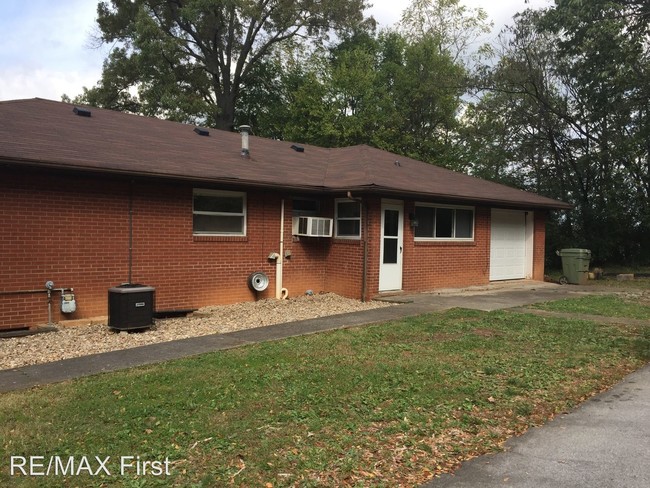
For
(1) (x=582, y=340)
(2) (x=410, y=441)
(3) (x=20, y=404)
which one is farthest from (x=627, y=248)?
(3) (x=20, y=404)

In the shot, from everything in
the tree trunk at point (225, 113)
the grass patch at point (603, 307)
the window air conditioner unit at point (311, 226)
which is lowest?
the grass patch at point (603, 307)

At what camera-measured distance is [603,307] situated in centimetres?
1110

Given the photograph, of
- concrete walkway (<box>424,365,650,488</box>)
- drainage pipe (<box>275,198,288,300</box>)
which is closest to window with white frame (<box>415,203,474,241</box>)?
drainage pipe (<box>275,198,288,300</box>)

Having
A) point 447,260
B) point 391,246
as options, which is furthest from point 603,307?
point 391,246

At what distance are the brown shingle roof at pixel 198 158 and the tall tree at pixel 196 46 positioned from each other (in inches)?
546

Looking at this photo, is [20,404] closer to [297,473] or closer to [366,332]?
[297,473]

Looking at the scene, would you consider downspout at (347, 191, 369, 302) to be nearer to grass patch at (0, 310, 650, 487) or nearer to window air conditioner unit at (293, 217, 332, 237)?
window air conditioner unit at (293, 217, 332, 237)

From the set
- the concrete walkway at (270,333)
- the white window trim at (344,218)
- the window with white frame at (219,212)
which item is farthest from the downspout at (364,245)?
the window with white frame at (219,212)

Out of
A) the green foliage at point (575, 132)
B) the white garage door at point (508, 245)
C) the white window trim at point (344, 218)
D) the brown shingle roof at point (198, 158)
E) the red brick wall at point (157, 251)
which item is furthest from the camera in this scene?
the green foliage at point (575, 132)

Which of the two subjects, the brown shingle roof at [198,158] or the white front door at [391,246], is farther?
the white front door at [391,246]

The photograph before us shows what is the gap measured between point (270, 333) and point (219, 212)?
13.7 ft

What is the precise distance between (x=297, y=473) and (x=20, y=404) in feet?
9.53

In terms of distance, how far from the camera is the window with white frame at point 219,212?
11242mm

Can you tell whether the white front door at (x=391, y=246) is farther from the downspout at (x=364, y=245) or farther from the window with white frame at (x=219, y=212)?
the window with white frame at (x=219, y=212)
